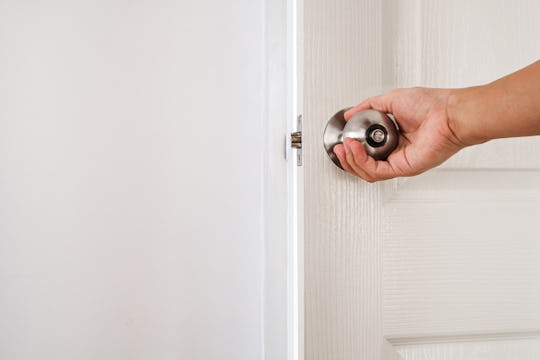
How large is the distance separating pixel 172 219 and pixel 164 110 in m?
0.29

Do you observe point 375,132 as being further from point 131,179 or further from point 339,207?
point 131,179

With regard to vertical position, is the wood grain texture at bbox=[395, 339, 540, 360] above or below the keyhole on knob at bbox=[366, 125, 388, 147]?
below

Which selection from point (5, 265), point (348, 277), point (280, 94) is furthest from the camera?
point (5, 265)

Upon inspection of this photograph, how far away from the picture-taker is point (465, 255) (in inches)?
17.0

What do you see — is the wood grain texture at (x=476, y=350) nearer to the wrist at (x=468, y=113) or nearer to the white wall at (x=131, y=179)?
the wrist at (x=468, y=113)

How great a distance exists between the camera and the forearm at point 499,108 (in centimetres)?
30

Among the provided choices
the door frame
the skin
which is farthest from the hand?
the door frame

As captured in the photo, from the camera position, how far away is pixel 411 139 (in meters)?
0.39

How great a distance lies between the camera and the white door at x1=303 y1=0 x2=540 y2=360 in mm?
416

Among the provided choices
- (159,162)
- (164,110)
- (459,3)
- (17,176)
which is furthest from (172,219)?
(459,3)

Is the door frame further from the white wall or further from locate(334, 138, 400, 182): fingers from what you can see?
locate(334, 138, 400, 182): fingers

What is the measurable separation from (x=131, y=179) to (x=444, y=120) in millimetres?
827

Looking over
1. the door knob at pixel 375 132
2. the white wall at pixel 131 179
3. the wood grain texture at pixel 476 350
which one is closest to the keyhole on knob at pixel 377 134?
the door knob at pixel 375 132

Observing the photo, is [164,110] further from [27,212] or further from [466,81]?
[466,81]
